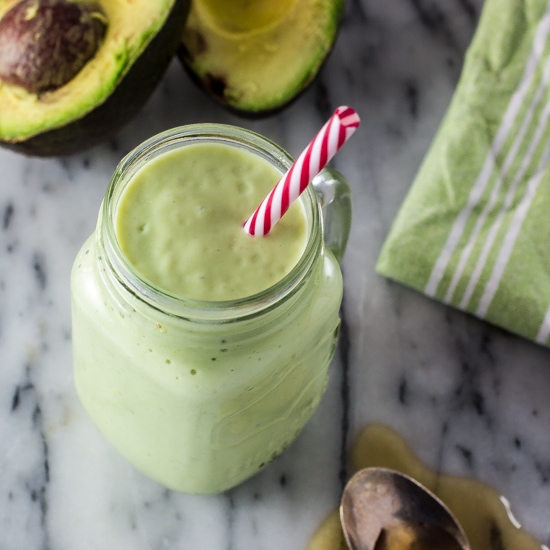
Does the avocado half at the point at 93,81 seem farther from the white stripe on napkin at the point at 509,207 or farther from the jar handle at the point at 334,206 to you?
the white stripe on napkin at the point at 509,207

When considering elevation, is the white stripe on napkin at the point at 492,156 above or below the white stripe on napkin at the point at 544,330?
above

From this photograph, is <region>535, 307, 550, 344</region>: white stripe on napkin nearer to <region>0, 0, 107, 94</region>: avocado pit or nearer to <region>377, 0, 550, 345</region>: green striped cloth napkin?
<region>377, 0, 550, 345</region>: green striped cloth napkin

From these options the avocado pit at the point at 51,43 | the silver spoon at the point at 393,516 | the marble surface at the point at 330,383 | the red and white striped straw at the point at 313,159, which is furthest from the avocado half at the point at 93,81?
the silver spoon at the point at 393,516

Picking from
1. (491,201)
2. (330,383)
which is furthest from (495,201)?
(330,383)

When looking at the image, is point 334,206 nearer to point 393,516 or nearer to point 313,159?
point 313,159

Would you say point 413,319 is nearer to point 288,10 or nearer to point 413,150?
point 413,150

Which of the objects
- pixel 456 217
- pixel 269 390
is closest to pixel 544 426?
pixel 456 217

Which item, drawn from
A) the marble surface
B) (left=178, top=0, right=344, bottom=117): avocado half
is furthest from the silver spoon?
(left=178, top=0, right=344, bottom=117): avocado half

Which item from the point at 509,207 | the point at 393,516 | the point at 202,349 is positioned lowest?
the point at 393,516
